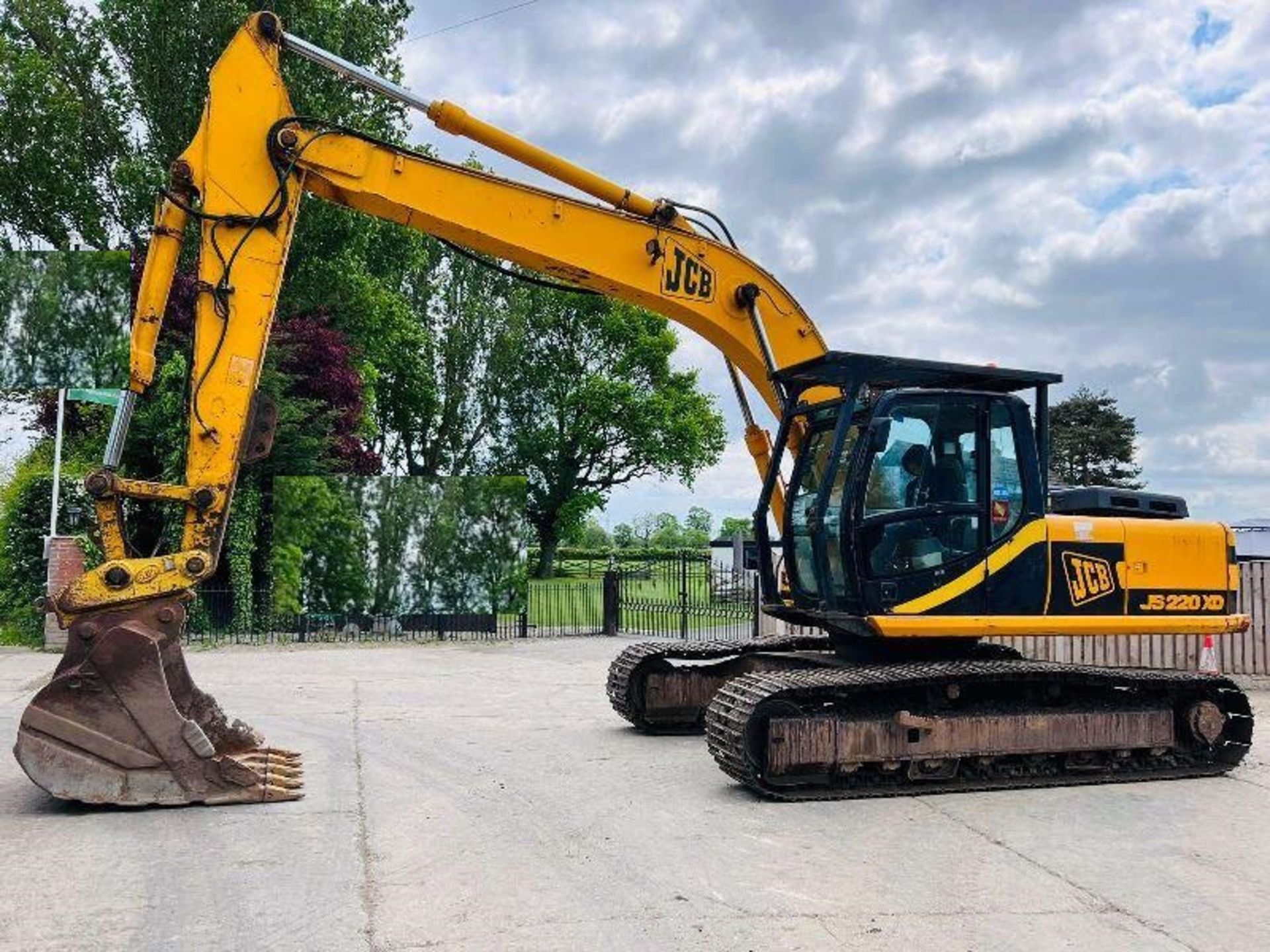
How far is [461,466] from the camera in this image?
42.2 meters

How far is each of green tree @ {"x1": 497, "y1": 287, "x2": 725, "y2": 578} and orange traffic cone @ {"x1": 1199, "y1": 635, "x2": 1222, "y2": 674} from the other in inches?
1220

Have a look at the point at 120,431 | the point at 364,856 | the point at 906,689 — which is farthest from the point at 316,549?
the point at 364,856

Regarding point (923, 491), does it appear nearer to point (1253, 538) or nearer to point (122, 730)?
point (122, 730)

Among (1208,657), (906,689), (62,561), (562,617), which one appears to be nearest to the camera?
(906,689)

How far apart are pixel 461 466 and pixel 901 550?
1415 inches

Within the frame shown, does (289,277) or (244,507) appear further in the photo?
(289,277)

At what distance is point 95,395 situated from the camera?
19.8 metres

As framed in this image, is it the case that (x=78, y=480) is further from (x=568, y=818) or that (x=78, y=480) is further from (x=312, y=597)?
(x=568, y=818)

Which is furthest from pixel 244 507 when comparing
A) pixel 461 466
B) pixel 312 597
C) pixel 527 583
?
pixel 461 466

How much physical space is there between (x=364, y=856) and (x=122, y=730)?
180cm

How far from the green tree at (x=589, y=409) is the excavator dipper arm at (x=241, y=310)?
3427cm

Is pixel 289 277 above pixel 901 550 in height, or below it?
above

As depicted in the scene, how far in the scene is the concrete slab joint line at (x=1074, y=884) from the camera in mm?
4348

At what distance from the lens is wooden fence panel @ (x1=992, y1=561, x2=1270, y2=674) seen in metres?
12.5
